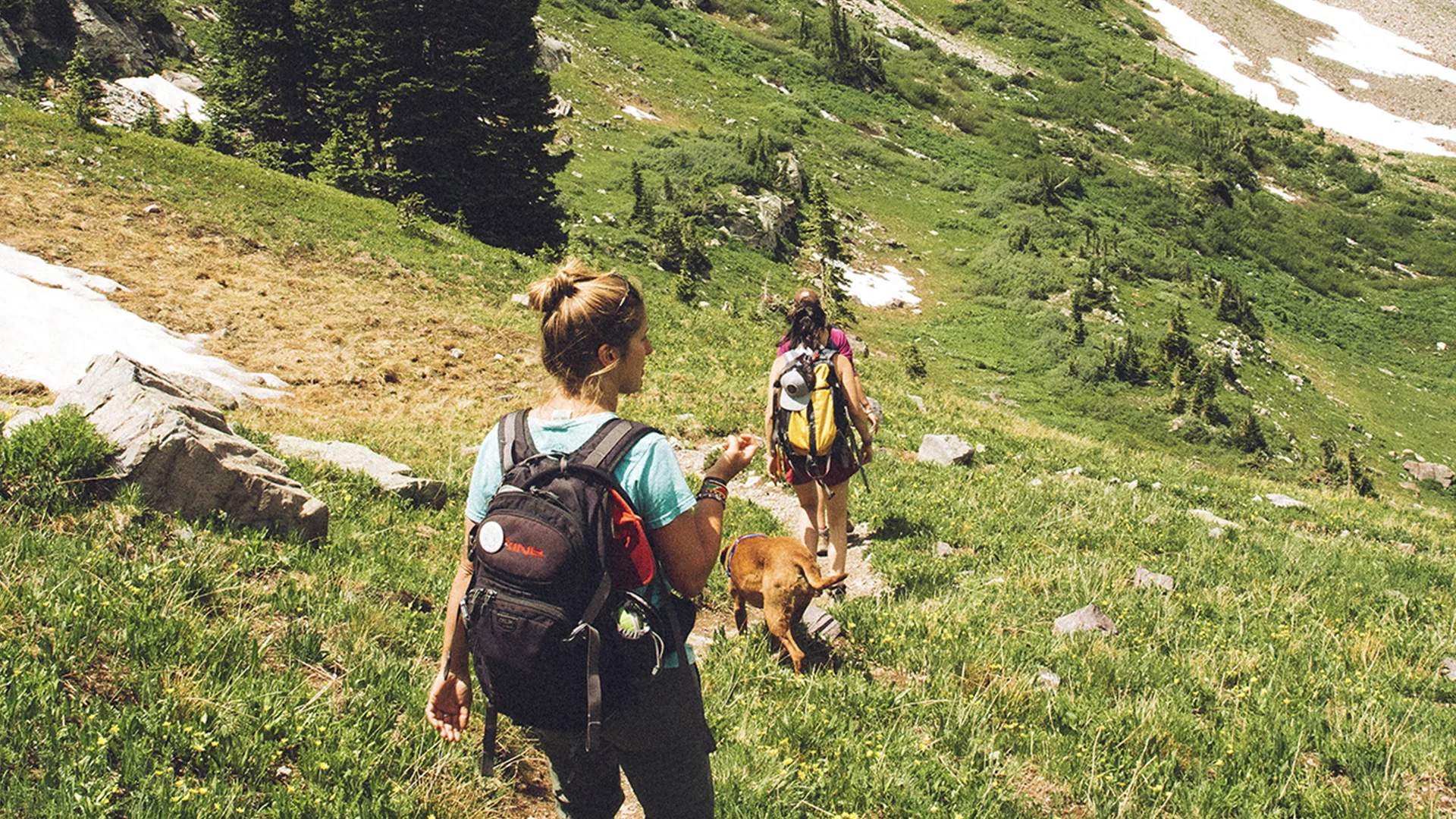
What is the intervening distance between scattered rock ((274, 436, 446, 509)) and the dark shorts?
3453 mm

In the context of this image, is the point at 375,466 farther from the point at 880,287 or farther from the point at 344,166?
the point at 880,287

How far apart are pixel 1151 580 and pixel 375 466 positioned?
292 inches

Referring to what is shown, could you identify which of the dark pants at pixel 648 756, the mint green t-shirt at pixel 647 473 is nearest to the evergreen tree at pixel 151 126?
the mint green t-shirt at pixel 647 473

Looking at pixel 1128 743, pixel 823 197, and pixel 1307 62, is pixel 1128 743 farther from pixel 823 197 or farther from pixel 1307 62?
pixel 1307 62

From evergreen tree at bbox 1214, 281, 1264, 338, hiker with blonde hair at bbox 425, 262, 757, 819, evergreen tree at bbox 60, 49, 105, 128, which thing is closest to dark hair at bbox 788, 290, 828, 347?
hiker with blonde hair at bbox 425, 262, 757, 819

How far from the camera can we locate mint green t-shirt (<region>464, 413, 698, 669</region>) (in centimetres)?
228

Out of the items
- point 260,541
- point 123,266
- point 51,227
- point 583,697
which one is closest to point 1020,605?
point 583,697

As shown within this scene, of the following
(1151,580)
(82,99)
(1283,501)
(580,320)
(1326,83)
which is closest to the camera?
(580,320)

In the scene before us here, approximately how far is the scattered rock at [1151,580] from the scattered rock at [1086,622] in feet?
3.98

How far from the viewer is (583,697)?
7.16 ft

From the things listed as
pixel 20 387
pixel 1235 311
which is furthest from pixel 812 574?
pixel 1235 311

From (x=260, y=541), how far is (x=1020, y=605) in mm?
5589

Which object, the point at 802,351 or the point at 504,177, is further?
the point at 504,177

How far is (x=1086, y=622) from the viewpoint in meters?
5.83
